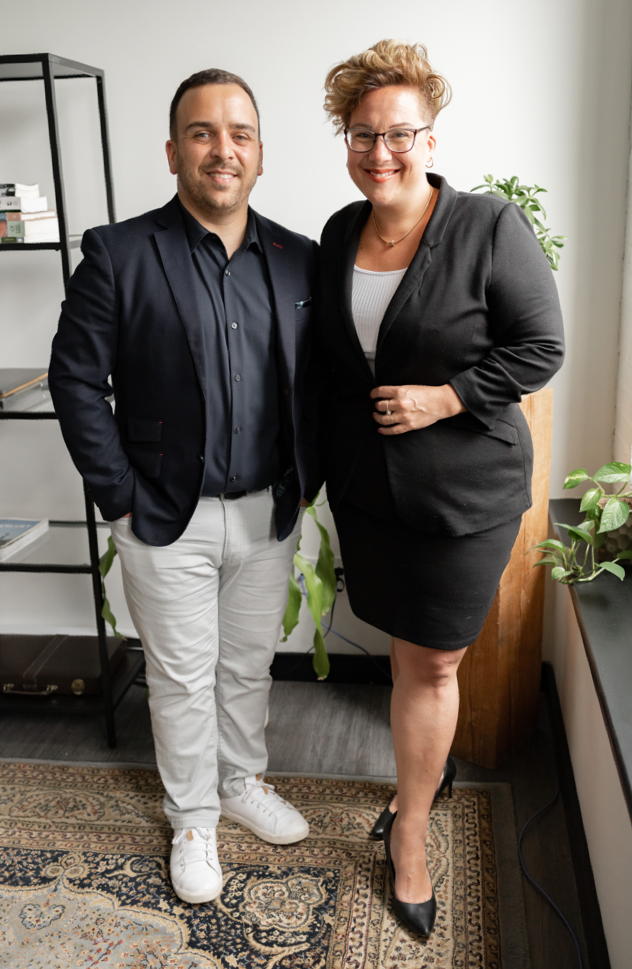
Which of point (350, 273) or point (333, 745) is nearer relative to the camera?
point (350, 273)

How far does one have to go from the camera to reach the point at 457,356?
1651 millimetres

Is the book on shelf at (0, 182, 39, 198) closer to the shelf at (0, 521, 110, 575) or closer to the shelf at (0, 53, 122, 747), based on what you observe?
the shelf at (0, 53, 122, 747)

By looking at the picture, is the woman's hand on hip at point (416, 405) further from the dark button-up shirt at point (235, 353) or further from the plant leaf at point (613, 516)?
the plant leaf at point (613, 516)

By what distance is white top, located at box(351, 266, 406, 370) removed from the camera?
5.52 ft

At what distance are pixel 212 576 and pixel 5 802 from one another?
2.83 feet

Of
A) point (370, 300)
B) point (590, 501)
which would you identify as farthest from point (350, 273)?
point (590, 501)

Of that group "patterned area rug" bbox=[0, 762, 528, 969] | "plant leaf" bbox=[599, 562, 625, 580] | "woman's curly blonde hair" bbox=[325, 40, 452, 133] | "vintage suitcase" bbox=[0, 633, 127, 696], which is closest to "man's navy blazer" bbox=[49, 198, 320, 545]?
"woman's curly blonde hair" bbox=[325, 40, 452, 133]

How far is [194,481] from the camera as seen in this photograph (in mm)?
1867

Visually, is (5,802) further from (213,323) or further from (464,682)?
(213,323)

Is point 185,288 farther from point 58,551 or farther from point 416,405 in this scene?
point 58,551

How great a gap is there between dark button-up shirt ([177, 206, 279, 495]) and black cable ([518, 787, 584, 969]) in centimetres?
105

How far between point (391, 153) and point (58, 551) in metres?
1.59

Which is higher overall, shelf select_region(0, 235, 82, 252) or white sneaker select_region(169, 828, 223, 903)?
shelf select_region(0, 235, 82, 252)

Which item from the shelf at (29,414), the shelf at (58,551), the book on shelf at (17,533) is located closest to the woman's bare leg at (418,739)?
the shelf at (58,551)
